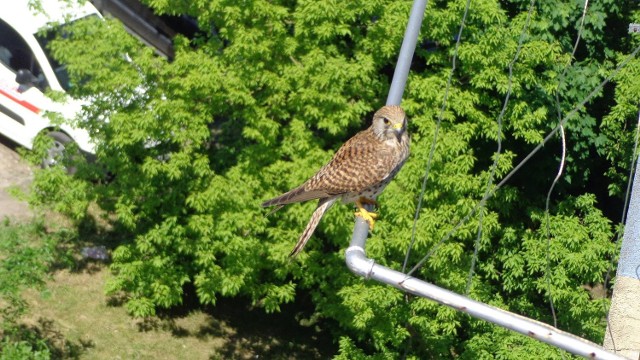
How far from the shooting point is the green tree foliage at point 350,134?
36.6ft

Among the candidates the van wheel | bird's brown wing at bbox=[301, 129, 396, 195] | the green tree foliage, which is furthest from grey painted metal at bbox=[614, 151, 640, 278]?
the van wheel

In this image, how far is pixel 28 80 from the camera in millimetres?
14023

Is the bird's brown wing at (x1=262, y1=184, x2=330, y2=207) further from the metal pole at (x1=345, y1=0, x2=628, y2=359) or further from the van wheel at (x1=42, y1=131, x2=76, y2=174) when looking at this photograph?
the van wheel at (x1=42, y1=131, x2=76, y2=174)

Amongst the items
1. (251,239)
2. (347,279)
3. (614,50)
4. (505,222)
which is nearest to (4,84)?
(251,239)

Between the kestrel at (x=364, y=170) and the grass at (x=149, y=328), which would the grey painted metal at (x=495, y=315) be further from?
the grass at (x=149, y=328)

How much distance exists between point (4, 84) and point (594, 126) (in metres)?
7.47

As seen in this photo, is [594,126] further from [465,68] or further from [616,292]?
[616,292]

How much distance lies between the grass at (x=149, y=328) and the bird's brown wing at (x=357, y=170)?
6.56 meters

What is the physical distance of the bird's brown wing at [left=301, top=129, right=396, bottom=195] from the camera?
669 cm

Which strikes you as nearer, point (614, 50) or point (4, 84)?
point (614, 50)

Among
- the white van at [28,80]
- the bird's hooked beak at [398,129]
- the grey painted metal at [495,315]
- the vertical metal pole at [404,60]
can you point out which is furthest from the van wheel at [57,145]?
the grey painted metal at [495,315]

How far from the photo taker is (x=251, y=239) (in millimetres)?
11828

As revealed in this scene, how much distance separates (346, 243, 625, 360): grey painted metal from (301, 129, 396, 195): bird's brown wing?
2.37 metres

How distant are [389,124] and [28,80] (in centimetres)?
842
